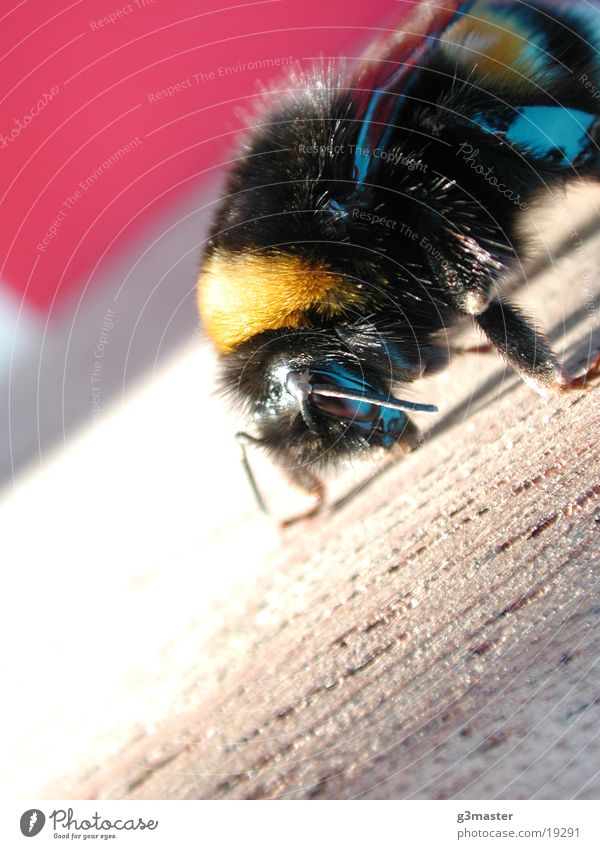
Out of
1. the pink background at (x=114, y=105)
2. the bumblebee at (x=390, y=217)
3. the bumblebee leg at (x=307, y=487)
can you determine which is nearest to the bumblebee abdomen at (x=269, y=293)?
the bumblebee at (x=390, y=217)

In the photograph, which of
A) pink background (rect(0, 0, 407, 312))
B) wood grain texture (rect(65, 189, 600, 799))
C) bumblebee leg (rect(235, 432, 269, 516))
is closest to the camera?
wood grain texture (rect(65, 189, 600, 799))

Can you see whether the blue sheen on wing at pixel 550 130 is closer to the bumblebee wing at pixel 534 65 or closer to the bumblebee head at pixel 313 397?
the bumblebee wing at pixel 534 65

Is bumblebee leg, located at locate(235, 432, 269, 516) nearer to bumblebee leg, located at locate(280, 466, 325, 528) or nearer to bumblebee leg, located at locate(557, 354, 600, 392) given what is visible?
bumblebee leg, located at locate(280, 466, 325, 528)

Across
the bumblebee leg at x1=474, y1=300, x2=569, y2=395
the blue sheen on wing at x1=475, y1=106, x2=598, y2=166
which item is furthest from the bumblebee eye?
the blue sheen on wing at x1=475, y1=106, x2=598, y2=166

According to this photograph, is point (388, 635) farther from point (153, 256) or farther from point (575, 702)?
point (153, 256)
